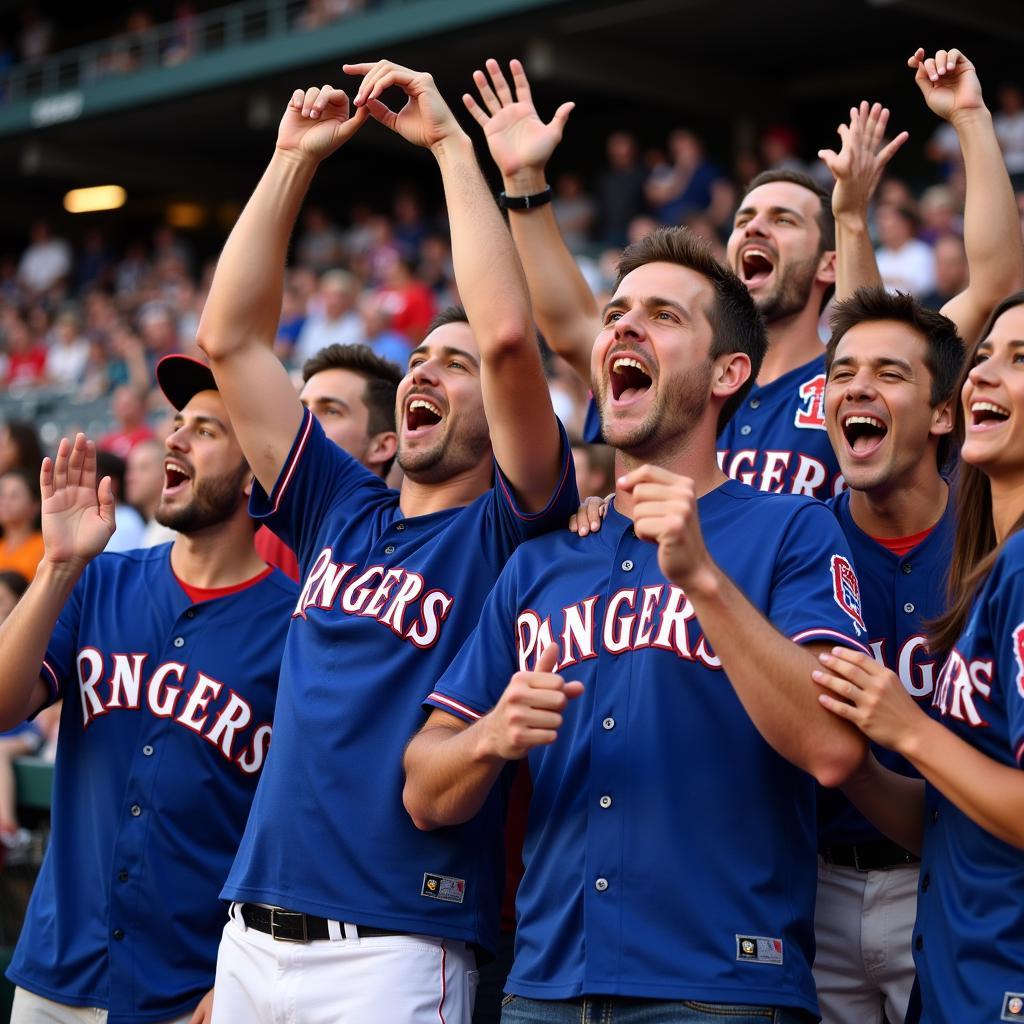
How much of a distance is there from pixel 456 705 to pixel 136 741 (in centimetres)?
110

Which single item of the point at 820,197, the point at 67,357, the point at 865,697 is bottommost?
the point at 865,697

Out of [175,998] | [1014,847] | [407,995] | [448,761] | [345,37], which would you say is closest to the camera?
[1014,847]

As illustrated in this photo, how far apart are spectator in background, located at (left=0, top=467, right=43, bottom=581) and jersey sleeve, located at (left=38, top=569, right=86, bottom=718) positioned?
290 cm

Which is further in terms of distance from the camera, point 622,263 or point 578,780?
point 622,263

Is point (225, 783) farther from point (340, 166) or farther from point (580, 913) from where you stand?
point (340, 166)

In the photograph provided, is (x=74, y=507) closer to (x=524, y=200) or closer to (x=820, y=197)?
(x=524, y=200)

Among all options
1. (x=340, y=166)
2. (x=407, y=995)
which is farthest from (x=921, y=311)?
(x=340, y=166)

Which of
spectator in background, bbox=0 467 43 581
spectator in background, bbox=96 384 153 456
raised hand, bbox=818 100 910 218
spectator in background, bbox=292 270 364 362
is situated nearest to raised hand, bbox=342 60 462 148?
raised hand, bbox=818 100 910 218

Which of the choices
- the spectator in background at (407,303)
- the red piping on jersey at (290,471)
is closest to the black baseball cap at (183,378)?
the red piping on jersey at (290,471)

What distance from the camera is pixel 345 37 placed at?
1456cm

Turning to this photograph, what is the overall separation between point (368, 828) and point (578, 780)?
0.50 meters

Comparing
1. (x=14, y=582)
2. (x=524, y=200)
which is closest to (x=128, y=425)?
(x=14, y=582)

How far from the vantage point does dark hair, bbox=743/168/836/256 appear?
12.6ft

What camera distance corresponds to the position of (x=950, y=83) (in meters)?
3.35
